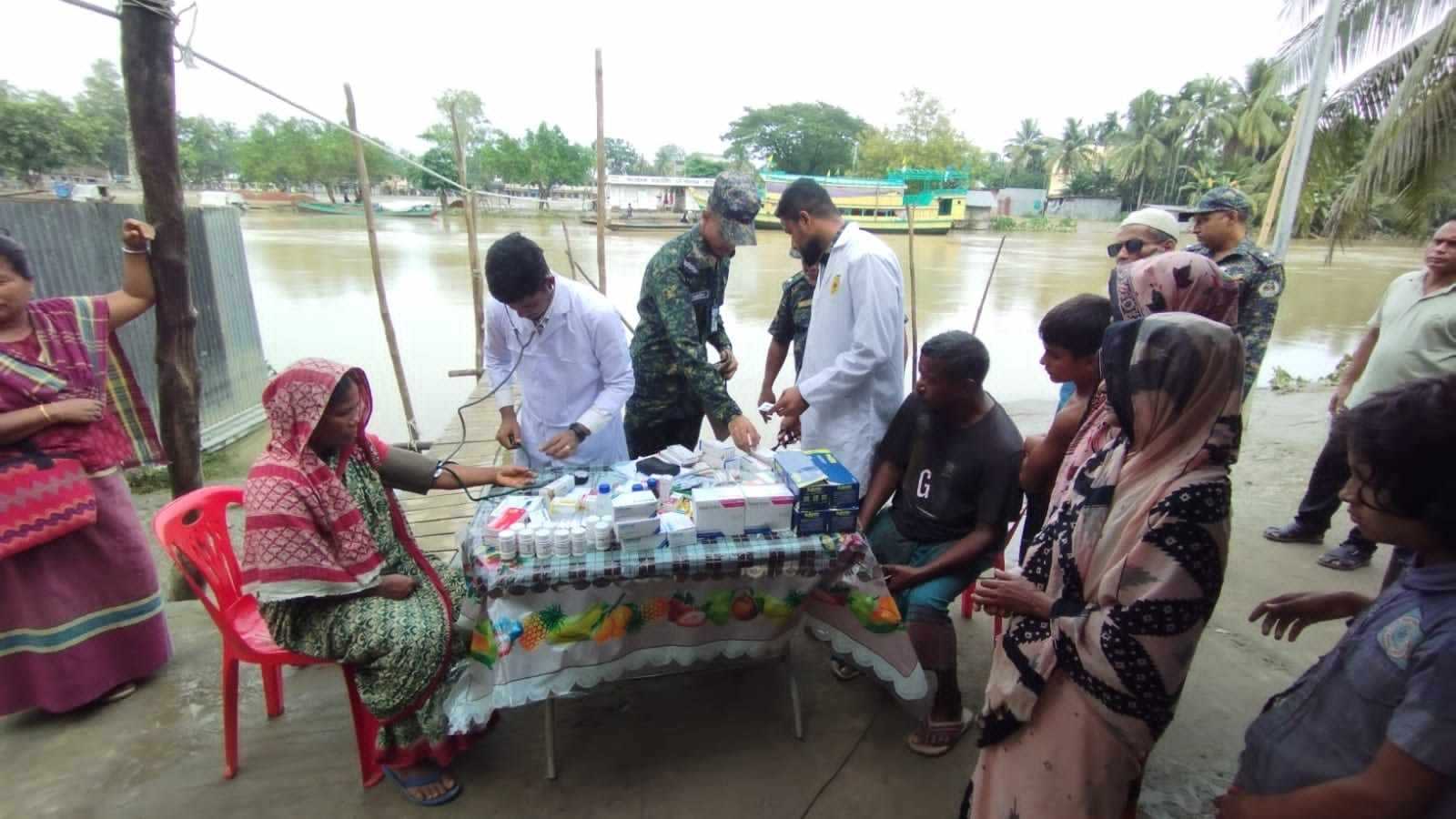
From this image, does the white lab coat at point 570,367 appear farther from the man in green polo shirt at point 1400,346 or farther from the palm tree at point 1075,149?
the palm tree at point 1075,149

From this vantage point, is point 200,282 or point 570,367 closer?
point 570,367

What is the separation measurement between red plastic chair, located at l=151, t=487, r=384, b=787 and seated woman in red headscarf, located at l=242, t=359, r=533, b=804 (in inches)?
3.7

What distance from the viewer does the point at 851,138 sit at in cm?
4603

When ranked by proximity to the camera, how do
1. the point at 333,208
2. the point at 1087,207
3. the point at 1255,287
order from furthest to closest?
the point at 1087,207
the point at 333,208
the point at 1255,287

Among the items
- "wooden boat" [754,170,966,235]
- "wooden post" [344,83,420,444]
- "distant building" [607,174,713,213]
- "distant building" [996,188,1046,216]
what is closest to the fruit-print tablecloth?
"wooden post" [344,83,420,444]

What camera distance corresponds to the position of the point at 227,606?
2.07 meters

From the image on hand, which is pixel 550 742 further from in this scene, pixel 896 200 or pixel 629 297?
pixel 896 200

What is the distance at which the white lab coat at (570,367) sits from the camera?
2.54 m

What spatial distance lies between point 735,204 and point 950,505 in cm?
142

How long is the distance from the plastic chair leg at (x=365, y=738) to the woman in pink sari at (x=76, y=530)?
3.37 ft

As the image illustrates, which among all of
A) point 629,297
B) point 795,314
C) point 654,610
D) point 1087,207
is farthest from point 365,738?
point 1087,207

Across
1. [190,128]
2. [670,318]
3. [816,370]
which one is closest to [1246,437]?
[816,370]

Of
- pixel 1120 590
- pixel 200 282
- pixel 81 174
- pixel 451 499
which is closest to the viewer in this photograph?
pixel 1120 590

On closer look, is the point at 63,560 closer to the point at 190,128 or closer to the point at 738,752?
the point at 738,752
